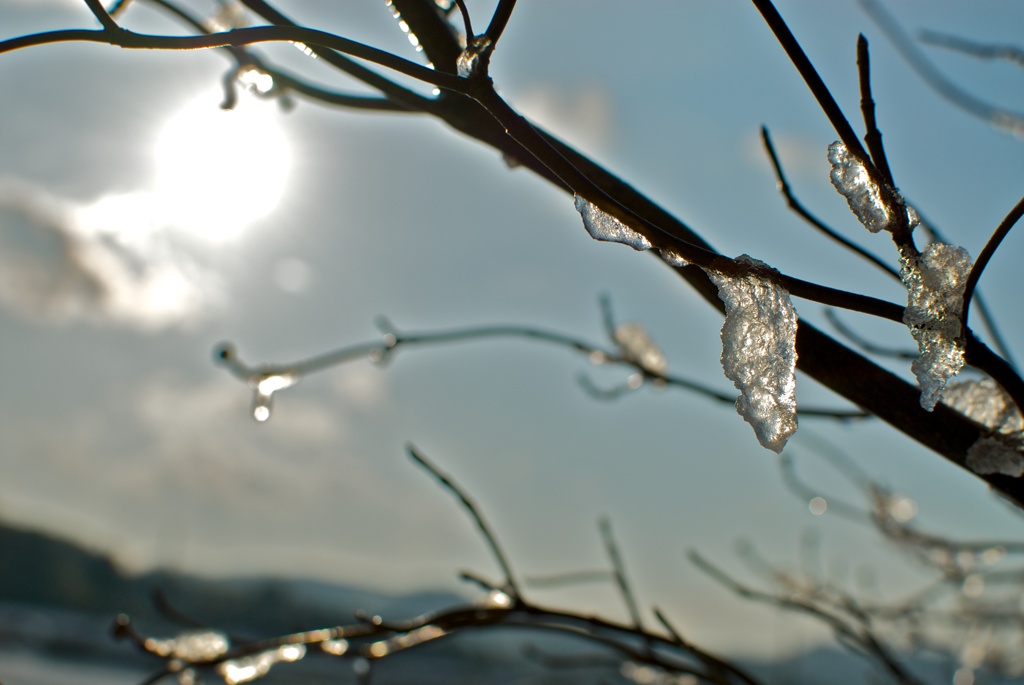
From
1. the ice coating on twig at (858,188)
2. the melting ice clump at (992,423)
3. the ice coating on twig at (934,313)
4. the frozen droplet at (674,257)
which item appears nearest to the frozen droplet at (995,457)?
the melting ice clump at (992,423)

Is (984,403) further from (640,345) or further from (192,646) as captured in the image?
(192,646)

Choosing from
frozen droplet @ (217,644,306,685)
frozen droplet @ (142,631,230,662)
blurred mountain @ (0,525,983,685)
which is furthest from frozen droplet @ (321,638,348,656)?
blurred mountain @ (0,525,983,685)

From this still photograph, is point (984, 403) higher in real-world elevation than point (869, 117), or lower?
lower

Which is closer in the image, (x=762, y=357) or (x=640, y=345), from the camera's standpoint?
(x=762, y=357)

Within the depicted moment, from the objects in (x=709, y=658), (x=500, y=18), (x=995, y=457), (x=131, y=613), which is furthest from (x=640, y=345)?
A: (x=131, y=613)

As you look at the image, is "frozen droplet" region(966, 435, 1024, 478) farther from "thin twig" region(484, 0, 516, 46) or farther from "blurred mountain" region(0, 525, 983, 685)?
"blurred mountain" region(0, 525, 983, 685)

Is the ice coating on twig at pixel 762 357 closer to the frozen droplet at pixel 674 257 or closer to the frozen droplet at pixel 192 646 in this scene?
the frozen droplet at pixel 674 257

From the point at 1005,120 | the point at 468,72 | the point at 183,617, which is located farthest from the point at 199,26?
the point at 1005,120
